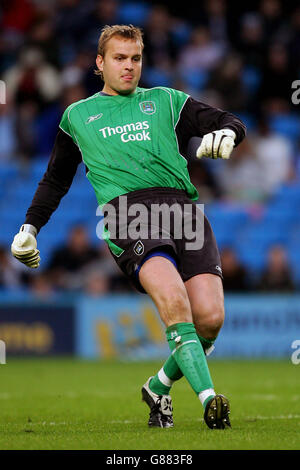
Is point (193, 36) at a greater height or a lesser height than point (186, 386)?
greater

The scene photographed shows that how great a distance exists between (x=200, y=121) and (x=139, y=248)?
983 millimetres

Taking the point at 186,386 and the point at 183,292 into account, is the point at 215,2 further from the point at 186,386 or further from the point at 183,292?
the point at 183,292

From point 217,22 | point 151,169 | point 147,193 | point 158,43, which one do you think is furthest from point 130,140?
point 217,22

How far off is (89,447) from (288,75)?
13618 mm

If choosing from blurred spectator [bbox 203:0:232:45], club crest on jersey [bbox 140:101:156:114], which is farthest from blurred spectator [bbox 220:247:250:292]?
club crest on jersey [bbox 140:101:156:114]

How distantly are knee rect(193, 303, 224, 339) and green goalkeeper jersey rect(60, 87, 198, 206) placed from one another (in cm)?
81

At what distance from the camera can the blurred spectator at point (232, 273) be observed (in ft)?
47.7

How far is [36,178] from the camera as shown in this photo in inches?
670

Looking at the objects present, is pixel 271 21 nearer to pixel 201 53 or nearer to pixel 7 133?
pixel 201 53

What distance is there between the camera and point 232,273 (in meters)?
14.6

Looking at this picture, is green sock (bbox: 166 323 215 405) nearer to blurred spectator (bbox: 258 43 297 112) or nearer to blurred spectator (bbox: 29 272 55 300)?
blurred spectator (bbox: 29 272 55 300)

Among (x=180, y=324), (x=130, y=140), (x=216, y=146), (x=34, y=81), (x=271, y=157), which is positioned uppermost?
(x=34, y=81)

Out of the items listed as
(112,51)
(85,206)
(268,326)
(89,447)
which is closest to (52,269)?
(85,206)

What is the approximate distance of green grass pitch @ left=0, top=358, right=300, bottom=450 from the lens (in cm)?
532
